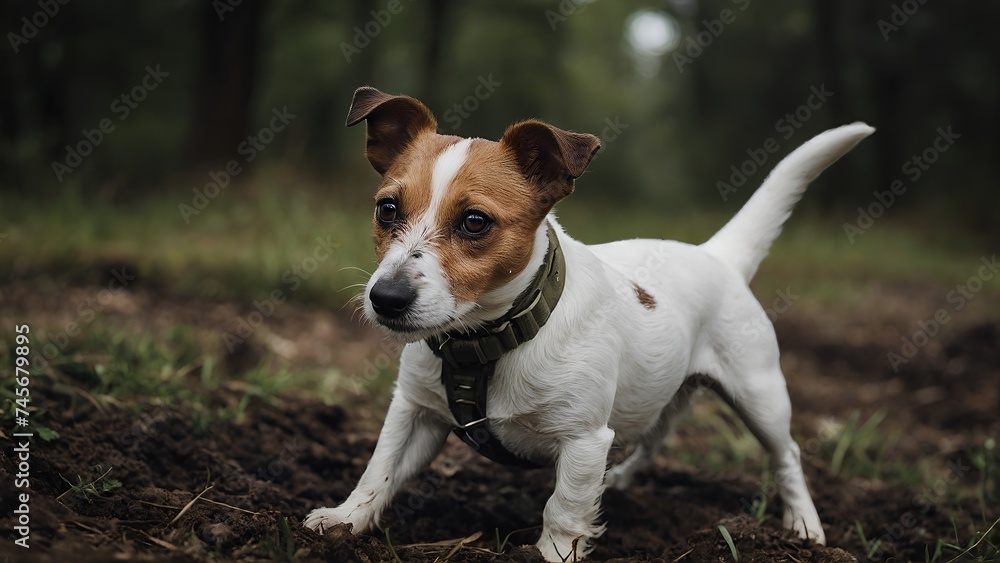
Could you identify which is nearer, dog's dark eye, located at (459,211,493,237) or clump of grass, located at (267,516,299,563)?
clump of grass, located at (267,516,299,563)

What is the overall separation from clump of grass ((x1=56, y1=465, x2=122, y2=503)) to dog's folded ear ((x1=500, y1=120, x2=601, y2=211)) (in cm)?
199

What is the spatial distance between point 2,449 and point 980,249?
1801 cm

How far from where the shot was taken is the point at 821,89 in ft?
72.3

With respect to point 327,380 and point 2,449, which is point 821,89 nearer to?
point 327,380

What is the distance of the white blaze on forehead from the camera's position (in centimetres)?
304

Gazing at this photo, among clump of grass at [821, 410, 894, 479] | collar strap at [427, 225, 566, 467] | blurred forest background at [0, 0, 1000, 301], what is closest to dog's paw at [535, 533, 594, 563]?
collar strap at [427, 225, 566, 467]

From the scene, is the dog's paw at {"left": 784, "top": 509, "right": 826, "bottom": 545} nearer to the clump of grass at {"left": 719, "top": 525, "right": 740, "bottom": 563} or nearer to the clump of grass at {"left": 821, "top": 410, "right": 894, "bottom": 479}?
the clump of grass at {"left": 719, "top": 525, "right": 740, "bottom": 563}

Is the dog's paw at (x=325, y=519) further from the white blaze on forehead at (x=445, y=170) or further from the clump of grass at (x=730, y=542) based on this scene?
the clump of grass at (x=730, y=542)

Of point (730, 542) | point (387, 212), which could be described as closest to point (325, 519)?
point (387, 212)

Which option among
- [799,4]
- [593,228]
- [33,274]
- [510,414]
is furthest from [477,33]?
[510,414]

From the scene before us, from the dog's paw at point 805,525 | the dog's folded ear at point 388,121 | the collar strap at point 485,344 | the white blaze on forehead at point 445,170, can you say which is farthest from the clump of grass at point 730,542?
the dog's folded ear at point 388,121

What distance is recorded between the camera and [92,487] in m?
3.13

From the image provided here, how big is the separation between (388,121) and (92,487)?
1.83 m

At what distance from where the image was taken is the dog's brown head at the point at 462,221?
290 centimetres
